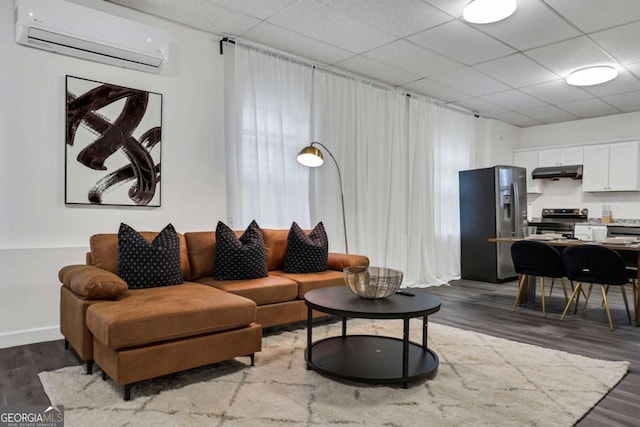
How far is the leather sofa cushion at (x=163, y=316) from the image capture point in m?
2.24

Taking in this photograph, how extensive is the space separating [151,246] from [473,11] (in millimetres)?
3186

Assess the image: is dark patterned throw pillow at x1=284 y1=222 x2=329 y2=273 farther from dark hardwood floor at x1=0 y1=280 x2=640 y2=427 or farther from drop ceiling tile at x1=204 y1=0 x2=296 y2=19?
drop ceiling tile at x1=204 y1=0 x2=296 y2=19

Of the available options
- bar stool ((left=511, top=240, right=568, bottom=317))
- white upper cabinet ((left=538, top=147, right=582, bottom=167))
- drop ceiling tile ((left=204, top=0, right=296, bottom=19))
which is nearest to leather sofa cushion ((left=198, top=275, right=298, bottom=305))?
drop ceiling tile ((left=204, top=0, right=296, bottom=19))

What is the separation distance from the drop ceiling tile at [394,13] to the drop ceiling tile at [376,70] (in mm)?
911

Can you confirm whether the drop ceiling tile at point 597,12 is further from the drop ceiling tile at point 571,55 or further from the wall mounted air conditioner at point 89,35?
the wall mounted air conditioner at point 89,35

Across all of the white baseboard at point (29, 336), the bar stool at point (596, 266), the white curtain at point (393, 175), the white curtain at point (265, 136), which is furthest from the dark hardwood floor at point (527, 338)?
the white curtain at point (265, 136)

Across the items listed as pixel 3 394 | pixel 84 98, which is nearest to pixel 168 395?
pixel 3 394

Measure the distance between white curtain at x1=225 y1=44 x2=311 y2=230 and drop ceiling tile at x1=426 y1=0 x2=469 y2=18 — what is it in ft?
5.93

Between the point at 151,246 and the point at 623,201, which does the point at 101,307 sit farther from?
the point at 623,201

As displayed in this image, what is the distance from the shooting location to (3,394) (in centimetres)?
231

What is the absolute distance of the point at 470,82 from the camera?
558 centimetres

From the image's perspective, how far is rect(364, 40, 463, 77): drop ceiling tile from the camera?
446 cm

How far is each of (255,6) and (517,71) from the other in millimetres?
3328

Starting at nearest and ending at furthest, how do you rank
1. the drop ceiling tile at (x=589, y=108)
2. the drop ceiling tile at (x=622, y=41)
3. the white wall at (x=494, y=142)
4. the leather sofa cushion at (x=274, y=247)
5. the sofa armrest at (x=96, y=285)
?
1. the sofa armrest at (x=96, y=285)
2. the drop ceiling tile at (x=622, y=41)
3. the leather sofa cushion at (x=274, y=247)
4. the drop ceiling tile at (x=589, y=108)
5. the white wall at (x=494, y=142)
